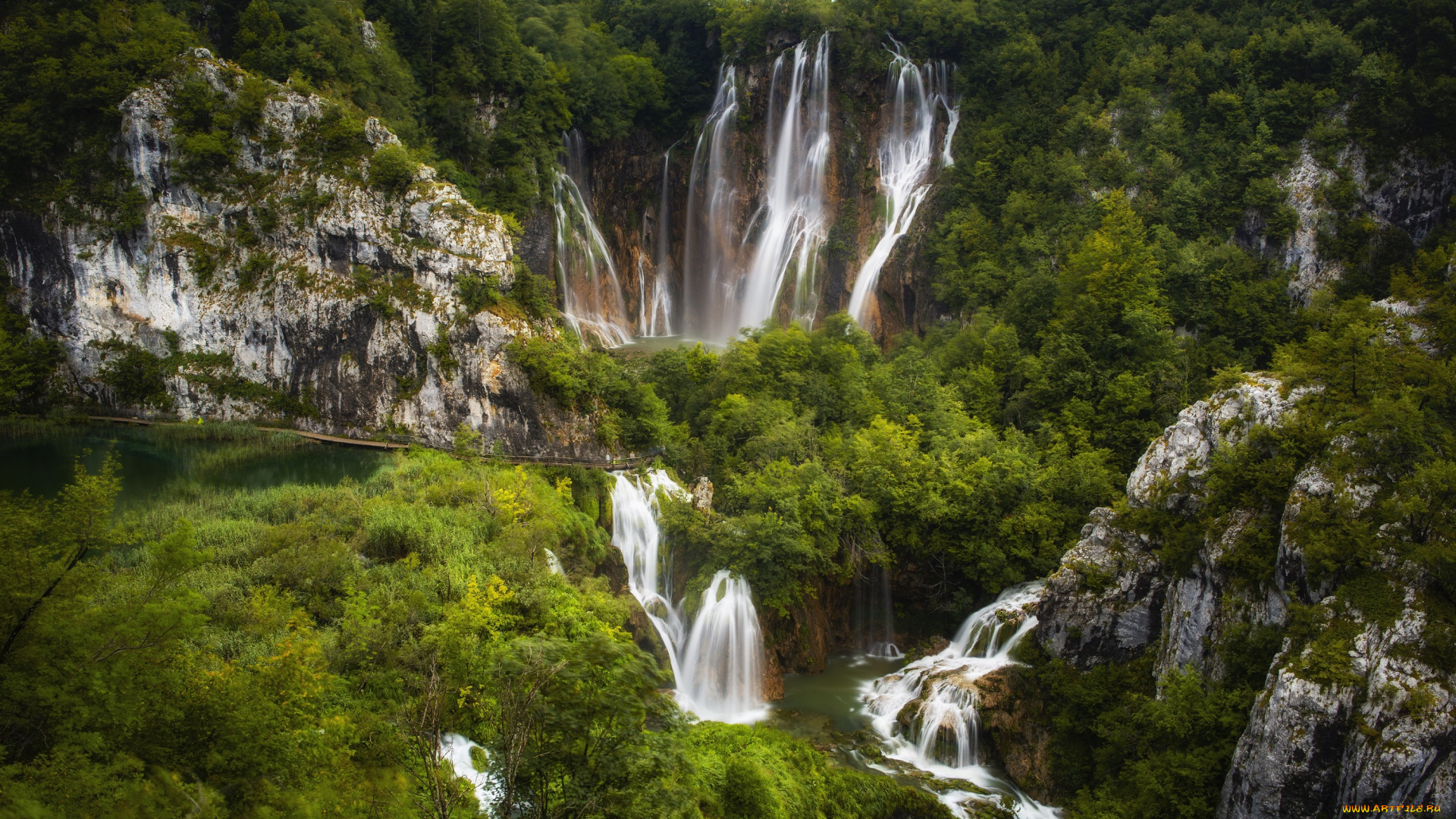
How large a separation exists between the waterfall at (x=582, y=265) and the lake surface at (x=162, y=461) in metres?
14.7

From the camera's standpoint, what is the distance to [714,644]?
22.0m

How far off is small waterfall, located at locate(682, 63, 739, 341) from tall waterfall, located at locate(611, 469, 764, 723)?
23.1m

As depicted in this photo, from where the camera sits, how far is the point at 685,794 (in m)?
8.73

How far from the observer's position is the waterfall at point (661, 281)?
46.5 m

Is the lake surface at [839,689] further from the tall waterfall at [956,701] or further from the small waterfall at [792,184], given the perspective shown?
the small waterfall at [792,184]

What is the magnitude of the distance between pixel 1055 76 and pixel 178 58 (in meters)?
38.3

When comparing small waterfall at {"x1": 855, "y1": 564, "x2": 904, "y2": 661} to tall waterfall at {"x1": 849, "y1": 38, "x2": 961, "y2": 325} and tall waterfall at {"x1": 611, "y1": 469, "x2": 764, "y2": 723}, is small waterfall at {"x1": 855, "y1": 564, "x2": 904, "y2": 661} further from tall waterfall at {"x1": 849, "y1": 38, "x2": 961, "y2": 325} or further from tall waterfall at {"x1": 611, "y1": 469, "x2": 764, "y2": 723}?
tall waterfall at {"x1": 849, "y1": 38, "x2": 961, "y2": 325}

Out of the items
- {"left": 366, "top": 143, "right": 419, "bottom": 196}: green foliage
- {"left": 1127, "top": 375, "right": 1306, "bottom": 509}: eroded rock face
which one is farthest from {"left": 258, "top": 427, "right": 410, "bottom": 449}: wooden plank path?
{"left": 1127, "top": 375, "right": 1306, "bottom": 509}: eroded rock face

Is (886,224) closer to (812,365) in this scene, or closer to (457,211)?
(812,365)

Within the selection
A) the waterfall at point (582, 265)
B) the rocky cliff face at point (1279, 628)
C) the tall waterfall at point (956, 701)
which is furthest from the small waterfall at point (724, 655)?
the waterfall at point (582, 265)

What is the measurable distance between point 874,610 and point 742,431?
7093mm

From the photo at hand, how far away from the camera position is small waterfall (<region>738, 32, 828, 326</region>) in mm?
42750

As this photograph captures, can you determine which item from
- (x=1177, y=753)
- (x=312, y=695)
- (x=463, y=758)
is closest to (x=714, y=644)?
(x=463, y=758)

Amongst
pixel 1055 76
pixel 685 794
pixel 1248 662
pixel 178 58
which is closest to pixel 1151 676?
pixel 1248 662
